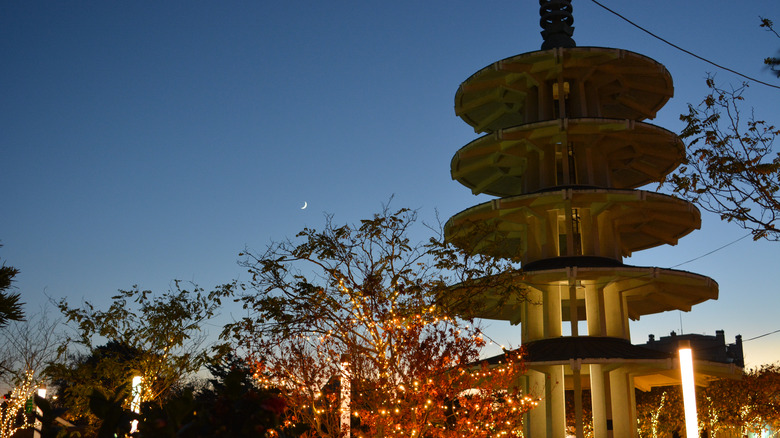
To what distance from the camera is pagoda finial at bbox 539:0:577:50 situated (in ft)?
123

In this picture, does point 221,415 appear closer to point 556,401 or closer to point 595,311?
point 556,401

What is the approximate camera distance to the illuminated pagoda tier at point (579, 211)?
29.9 meters

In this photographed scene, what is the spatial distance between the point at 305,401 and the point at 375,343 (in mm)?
2518

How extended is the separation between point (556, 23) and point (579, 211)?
10666 mm

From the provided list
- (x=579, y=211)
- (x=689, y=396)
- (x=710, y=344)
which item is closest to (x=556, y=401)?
(x=579, y=211)

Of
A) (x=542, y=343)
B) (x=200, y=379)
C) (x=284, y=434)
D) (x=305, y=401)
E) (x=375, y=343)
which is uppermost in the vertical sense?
(x=200, y=379)

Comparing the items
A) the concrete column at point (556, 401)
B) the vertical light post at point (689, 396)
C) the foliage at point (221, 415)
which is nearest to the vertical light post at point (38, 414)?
the foliage at point (221, 415)

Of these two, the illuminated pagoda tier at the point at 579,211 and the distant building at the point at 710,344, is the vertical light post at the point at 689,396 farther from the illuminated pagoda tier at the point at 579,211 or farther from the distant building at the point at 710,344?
the distant building at the point at 710,344

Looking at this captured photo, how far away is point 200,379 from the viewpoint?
78625 mm

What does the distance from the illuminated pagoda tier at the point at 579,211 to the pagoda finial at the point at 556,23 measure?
3.1 inches

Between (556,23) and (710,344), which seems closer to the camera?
(556,23)

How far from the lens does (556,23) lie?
38375 mm

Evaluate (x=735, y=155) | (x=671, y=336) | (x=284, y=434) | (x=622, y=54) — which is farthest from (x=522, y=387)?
(x=671, y=336)

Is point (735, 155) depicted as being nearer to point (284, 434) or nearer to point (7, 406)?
point (284, 434)
